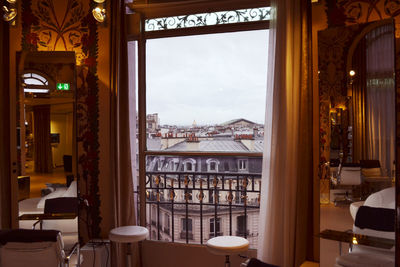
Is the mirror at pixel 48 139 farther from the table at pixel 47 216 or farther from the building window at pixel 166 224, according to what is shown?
the building window at pixel 166 224

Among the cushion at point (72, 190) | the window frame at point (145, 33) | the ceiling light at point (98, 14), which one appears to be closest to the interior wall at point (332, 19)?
the window frame at point (145, 33)

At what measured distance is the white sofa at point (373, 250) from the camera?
2449 millimetres

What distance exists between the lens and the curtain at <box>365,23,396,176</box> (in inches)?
97.9

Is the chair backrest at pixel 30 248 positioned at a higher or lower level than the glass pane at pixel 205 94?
lower

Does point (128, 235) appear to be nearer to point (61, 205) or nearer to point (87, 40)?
point (61, 205)

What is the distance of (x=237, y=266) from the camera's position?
328cm

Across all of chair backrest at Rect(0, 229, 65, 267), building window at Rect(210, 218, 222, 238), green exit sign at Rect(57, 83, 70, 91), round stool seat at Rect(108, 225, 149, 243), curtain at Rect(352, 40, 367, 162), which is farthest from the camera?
building window at Rect(210, 218, 222, 238)

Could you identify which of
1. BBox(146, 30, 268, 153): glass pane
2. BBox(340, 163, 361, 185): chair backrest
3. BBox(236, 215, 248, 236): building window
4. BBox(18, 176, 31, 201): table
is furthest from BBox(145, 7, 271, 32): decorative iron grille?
BBox(236, 215, 248, 236): building window

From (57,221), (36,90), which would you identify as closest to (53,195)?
(57,221)

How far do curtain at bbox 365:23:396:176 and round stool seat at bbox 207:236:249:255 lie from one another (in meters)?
1.08

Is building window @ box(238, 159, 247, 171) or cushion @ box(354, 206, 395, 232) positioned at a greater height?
building window @ box(238, 159, 247, 171)

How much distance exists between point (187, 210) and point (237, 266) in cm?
82

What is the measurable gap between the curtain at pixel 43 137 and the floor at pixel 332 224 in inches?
93.0

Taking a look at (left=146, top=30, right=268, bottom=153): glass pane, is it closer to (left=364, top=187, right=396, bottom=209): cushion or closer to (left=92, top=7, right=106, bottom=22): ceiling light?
(left=364, top=187, right=396, bottom=209): cushion
